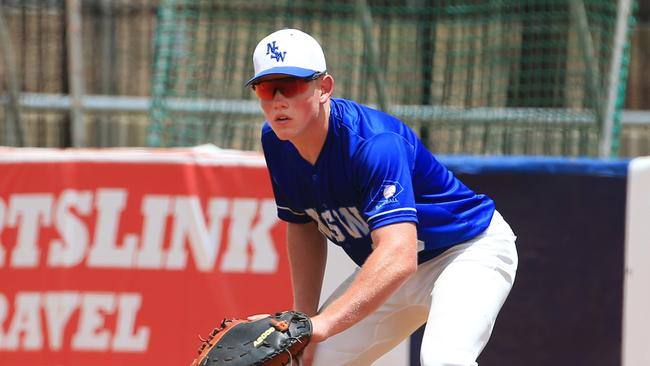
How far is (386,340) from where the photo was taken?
450 centimetres

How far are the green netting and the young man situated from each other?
3936 mm

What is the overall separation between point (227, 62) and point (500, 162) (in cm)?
313

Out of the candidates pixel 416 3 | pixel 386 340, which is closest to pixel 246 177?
pixel 386 340

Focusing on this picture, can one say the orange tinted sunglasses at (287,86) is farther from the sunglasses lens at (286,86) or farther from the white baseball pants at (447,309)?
the white baseball pants at (447,309)

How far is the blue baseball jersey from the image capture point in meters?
3.97

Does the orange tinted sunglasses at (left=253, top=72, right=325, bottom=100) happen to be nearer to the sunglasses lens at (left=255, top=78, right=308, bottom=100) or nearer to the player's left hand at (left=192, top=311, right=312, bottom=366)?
the sunglasses lens at (left=255, top=78, right=308, bottom=100)

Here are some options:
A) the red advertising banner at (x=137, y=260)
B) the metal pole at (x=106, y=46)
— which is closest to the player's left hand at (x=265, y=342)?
the red advertising banner at (x=137, y=260)

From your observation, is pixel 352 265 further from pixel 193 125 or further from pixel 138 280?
pixel 193 125

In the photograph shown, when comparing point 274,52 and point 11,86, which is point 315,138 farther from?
point 11,86

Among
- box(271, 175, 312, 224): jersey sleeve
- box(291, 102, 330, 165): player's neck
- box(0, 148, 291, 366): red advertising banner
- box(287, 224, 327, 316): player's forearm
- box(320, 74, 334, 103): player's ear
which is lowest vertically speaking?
box(0, 148, 291, 366): red advertising banner

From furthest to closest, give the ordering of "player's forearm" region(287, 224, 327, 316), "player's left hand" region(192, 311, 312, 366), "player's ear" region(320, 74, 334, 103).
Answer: "player's forearm" region(287, 224, 327, 316) < "player's ear" region(320, 74, 334, 103) < "player's left hand" region(192, 311, 312, 366)

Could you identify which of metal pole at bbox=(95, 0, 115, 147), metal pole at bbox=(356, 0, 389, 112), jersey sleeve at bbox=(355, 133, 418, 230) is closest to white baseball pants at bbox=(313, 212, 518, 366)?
jersey sleeve at bbox=(355, 133, 418, 230)

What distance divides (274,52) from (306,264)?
3.50 ft

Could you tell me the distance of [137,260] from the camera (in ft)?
20.3
